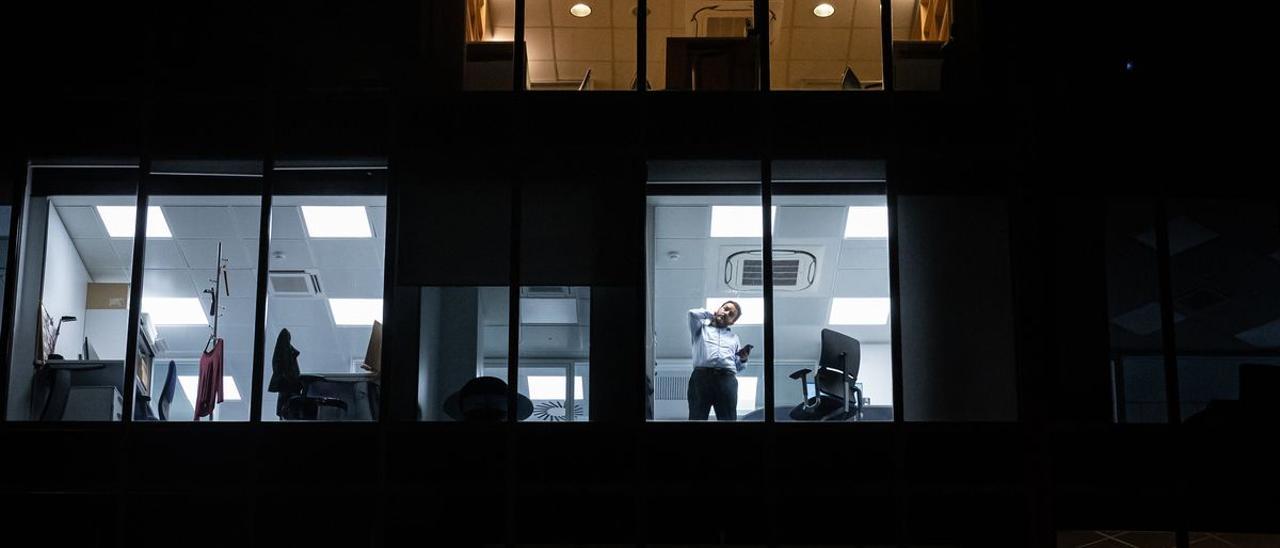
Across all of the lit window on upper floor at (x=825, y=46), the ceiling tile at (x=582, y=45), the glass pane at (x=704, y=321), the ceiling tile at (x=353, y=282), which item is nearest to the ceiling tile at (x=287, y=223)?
the ceiling tile at (x=353, y=282)

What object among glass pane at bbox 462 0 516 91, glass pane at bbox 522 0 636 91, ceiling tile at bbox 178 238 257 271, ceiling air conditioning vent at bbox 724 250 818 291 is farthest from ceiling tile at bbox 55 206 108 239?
ceiling air conditioning vent at bbox 724 250 818 291

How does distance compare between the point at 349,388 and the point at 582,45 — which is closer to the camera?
the point at 349,388

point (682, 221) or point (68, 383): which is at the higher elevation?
point (682, 221)

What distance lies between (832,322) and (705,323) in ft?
3.03

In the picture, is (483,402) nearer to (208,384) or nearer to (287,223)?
(208,384)

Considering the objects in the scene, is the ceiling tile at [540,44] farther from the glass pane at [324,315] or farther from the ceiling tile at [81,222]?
the ceiling tile at [81,222]

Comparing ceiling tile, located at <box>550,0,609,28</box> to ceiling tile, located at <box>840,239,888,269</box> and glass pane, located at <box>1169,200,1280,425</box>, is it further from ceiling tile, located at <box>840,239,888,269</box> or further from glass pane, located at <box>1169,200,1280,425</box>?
glass pane, located at <box>1169,200,1280,425</box>

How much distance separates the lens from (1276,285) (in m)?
10.1

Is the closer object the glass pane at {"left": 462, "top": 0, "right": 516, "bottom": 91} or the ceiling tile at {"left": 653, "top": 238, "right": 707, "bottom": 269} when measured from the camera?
the ceiling tile at {"left": 653, "top": 238, "right": 707, "bottom": 269}

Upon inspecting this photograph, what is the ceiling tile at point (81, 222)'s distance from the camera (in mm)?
10031

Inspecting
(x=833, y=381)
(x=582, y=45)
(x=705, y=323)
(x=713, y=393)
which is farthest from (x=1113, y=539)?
(x=582, y=45)

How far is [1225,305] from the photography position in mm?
10000

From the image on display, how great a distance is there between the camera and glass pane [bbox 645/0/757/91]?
10445 millimetres

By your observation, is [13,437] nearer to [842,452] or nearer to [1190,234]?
[842,452]
